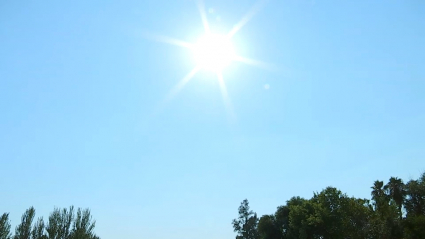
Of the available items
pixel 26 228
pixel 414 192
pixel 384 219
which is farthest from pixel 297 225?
pixel 26 228

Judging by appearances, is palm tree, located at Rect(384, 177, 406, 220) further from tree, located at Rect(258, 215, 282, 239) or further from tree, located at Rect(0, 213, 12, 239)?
tree, located at Rect(0, 213, 12, 239)

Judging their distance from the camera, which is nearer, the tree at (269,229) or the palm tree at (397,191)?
the palm tree at (397,191)

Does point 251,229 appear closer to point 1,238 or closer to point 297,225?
point 297,225

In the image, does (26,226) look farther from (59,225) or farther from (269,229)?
(269,229)

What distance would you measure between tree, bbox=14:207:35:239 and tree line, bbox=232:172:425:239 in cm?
4063

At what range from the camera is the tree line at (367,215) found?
43.8 meters

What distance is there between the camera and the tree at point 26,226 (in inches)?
1697

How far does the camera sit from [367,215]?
4731cm

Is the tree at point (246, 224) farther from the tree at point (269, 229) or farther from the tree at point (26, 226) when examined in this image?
the tree at point (26, 226)

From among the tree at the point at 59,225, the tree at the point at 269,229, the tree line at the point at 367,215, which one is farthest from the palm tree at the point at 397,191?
the tree at the point at 59,225

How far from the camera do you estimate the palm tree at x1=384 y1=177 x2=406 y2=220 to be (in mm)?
52719

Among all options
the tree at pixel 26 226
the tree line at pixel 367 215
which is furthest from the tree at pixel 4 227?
the tree line at pixel 367 215

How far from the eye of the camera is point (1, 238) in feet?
126

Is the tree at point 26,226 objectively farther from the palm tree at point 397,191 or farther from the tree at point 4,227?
the palm tree at point 397,191
